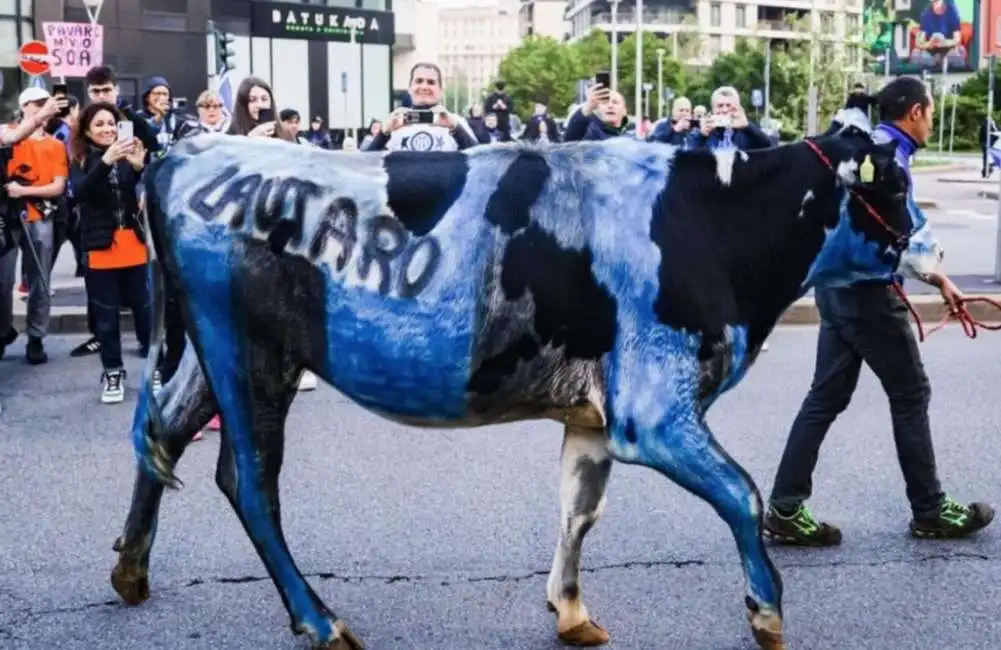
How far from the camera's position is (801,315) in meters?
11.8

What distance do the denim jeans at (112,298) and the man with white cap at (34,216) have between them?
124cm

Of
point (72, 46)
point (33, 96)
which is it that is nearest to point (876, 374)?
point (33, 96)

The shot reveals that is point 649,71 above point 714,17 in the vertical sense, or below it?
below

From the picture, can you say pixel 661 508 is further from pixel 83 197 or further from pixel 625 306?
pixel 83 197

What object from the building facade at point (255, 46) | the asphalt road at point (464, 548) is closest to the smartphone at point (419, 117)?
the asphalt road at point (464, 548)

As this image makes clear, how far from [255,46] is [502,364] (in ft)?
149

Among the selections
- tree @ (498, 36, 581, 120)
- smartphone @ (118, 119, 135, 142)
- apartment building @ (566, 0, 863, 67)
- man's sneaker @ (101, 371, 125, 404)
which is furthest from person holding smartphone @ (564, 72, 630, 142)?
apartment building @ (566, 0, 863, 67)

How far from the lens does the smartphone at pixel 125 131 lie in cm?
728

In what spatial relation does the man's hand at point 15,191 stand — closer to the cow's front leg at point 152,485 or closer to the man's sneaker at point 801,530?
the cow's front leg at point 152,485

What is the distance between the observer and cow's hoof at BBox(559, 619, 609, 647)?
4344 mm

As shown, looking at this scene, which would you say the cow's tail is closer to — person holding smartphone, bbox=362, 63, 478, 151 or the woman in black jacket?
person holding smartphone, bbox=362, 63, 478, 151

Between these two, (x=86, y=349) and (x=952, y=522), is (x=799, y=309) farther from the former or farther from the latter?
(x=952, y=522)

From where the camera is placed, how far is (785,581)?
5016mm

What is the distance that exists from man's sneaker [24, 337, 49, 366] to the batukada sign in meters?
39.0
